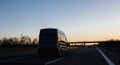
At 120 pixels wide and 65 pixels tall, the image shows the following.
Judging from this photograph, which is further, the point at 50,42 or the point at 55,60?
the point at 50,42

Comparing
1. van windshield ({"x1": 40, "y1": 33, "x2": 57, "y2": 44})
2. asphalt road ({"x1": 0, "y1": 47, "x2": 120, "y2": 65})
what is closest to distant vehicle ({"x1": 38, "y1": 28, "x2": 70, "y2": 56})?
van windshield ({"x1": 40, "y1": 33, "x2": 57, "y2": 44})

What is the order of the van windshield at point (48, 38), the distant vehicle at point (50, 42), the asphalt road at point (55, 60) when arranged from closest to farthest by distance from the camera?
the asphalt road at point (55, 60), the distant vehicle at point (50, 42), the van windshield at point (48, 38)

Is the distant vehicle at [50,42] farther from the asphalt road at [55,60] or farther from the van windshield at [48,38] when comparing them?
the asphalt road at [55,60]

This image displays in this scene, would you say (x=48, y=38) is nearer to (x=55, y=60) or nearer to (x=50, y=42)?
(x=50, y=42)

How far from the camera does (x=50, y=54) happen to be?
3231cm

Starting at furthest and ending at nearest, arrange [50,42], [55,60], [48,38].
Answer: [48,38], [50,42], [55,60]

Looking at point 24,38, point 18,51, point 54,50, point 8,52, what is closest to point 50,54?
point 54,50

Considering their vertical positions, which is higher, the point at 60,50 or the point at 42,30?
the point at 42,30

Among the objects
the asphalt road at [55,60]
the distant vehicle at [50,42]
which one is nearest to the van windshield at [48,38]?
the distant vehicle at [50,42]

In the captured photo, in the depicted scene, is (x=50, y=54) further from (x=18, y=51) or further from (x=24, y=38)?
(x=24, y=38)

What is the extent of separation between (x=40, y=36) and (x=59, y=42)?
2.16 m

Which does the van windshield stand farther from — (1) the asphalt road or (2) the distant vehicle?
(1) the asphalt road

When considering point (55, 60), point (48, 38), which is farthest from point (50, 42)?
point (55, 60)

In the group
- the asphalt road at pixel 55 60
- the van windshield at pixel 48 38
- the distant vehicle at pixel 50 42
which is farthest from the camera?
the van windshield at pixel 48 38
